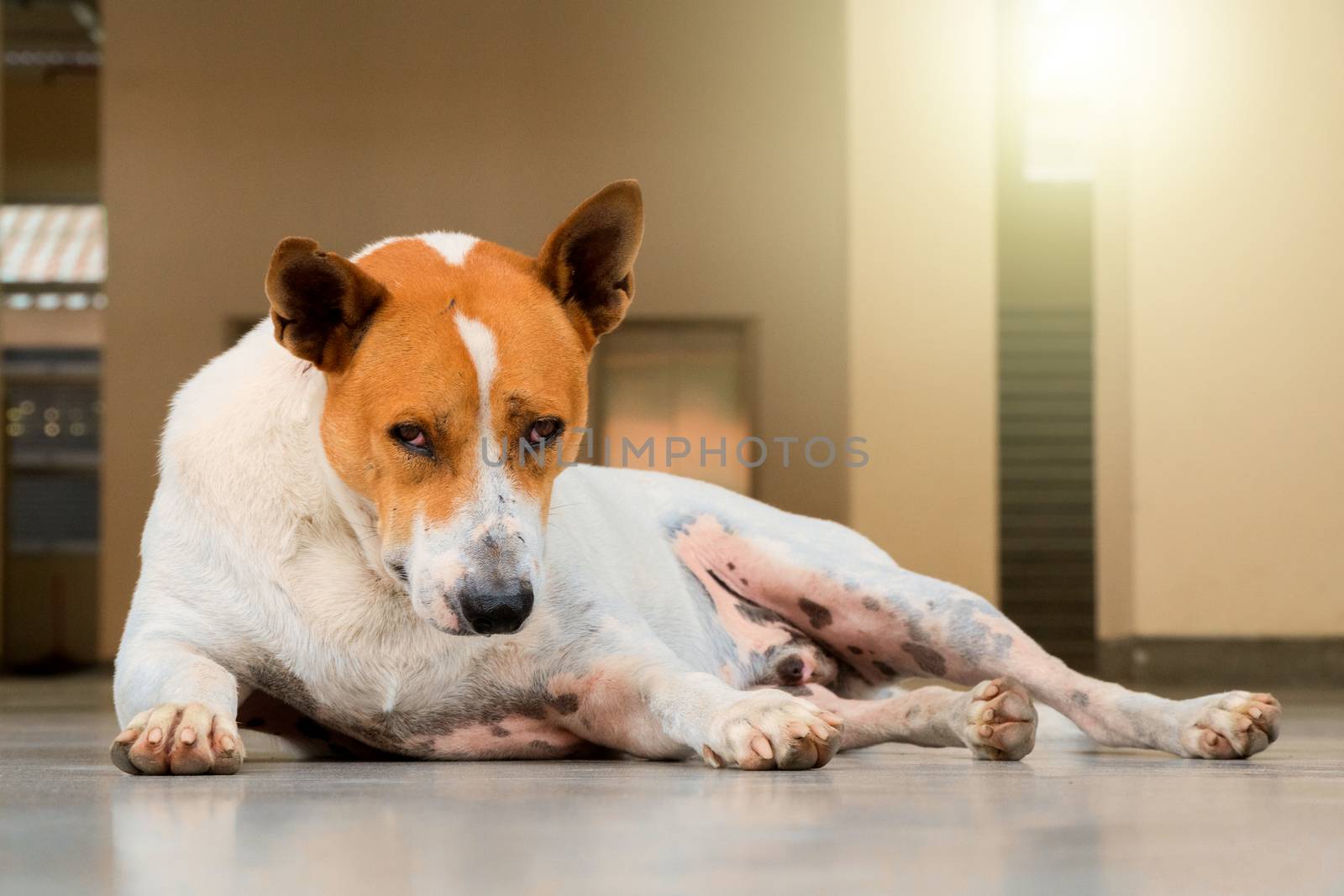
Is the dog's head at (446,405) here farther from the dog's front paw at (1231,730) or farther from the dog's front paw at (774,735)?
the dog's front paw at (1231,730)

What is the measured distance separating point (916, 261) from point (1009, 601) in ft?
6.78

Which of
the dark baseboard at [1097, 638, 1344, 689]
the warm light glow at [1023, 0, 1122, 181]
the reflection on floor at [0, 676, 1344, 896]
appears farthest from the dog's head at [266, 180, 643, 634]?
the warm light glow at [1023, 0, 1122, 181]

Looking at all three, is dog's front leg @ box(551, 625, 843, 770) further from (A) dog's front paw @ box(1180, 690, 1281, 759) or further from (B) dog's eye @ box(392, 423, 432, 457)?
(A) dog's front paw @ box(1180, 690, 1281, 759)

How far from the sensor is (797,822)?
135 centimetres

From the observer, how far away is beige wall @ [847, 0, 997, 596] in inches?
305

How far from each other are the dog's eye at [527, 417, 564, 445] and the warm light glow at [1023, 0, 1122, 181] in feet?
18.5

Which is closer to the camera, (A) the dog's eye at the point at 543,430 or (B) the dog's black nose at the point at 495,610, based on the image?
(B) the dog's black nose at the point at 495,610

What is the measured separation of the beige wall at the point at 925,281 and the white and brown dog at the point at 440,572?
5.39 meters

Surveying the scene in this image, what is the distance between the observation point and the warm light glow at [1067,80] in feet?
22.9

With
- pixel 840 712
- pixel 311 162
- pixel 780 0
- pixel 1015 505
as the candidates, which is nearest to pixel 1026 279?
pixel 1015 505

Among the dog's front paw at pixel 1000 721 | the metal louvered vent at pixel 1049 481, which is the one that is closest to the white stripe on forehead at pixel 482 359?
the dog's front paw at pixel 1000 721

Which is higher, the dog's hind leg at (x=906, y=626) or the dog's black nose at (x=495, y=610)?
the dog's black nose at (x=495, y=610)

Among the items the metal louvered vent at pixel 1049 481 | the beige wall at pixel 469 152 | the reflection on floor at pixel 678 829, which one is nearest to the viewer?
the reflection on floor at pixel 678 829

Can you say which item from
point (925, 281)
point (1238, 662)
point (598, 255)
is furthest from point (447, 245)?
point (925, 281)
